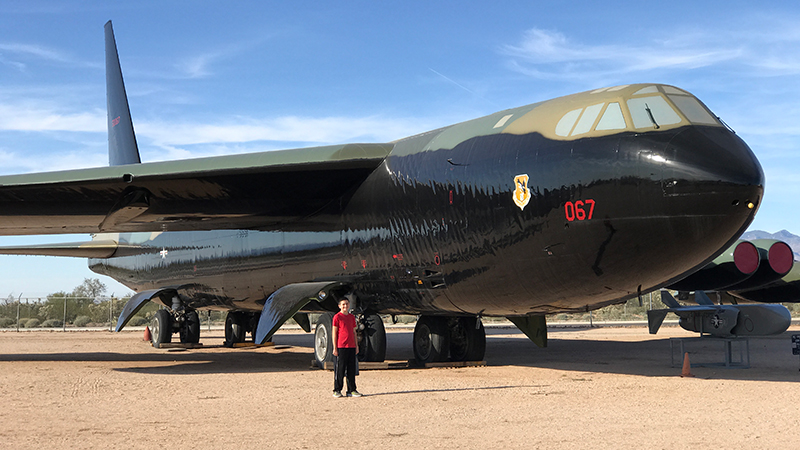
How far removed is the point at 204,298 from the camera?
19.4m

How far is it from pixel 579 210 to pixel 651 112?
1.65m

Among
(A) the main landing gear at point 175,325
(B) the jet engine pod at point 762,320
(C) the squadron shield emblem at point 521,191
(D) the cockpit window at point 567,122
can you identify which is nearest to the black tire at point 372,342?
(C) the squadron shield emblem at point 521,191

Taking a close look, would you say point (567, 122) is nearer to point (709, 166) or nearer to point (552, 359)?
point (709, 166)

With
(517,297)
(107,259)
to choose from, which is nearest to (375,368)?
(517,297)

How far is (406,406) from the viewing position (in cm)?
898

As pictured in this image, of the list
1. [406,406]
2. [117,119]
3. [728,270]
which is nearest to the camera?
[406,406]

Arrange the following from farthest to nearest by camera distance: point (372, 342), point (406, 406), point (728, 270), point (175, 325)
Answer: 1. point (175, 325)
2. point (728, 270)
3. point (372, 342)
4. point (406, 406)

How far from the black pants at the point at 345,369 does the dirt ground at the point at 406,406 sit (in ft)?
0.86

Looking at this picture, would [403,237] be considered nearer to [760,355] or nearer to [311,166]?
[311,166]

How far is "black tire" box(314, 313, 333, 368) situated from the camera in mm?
13711

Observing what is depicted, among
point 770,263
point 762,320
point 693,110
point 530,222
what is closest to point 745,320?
point 762,320

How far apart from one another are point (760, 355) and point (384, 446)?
47.8 feet

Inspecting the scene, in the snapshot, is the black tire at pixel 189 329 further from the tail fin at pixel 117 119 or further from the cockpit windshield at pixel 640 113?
the cockpit windshield at pixel 640 113

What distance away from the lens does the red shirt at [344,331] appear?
32.9ft
